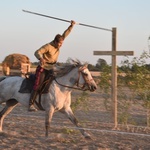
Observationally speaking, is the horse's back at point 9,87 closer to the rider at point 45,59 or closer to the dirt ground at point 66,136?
the rider at point 45,59

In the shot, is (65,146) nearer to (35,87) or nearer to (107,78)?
(35,87)

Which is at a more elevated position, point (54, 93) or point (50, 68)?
point (50, 68)

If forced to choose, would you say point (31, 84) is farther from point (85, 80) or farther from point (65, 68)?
point (85, 80)

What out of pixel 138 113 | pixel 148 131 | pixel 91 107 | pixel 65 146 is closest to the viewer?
pixel 65 146

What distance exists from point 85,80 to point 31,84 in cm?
141

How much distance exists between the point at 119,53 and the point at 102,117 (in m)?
3.12

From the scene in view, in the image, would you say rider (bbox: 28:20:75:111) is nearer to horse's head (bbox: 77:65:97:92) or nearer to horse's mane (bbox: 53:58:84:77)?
horse's mane (bbox: 53:58:84:77)

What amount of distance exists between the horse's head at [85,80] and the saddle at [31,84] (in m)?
0.72

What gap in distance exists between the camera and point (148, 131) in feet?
33.9

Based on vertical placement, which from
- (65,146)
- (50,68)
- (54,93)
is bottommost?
(65,146)

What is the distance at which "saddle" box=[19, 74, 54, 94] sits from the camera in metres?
9.03

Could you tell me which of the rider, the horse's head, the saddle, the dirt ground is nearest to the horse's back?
the saddle

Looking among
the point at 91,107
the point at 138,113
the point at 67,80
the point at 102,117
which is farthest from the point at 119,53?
the point at 91,107

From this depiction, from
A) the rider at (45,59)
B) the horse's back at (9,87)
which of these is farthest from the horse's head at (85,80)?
the horse's back at (9,87)
